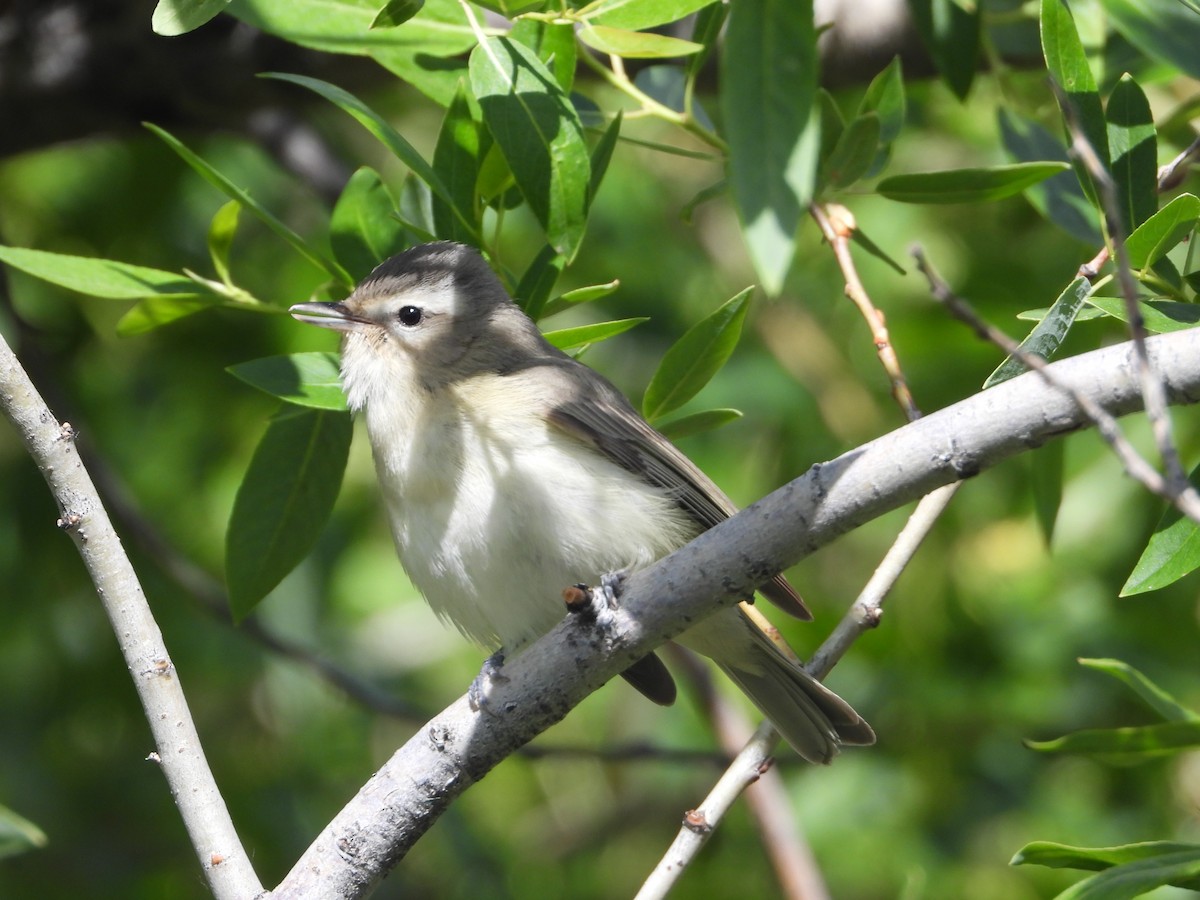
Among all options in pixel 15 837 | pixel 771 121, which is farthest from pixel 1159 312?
pixel 15 837

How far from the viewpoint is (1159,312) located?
2.56 m

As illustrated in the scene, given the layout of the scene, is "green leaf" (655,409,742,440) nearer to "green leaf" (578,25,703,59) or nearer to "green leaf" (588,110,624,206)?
"green leaf" (588,110,624,206)

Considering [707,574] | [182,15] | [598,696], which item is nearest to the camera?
[707,574]

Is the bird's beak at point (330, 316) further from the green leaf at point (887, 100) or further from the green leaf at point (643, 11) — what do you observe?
the green leaf at point (887, 100)

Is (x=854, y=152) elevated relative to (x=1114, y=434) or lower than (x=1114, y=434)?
elevated

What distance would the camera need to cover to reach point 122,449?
538cm

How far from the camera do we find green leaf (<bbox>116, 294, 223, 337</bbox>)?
10.3ft

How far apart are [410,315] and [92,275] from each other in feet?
3.58

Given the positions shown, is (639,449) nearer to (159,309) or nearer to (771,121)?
(159,309)

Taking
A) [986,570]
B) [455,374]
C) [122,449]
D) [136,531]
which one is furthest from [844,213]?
[122,449]

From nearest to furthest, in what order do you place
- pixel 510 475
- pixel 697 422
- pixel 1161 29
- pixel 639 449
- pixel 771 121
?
pixel 771 121 < pixel 1161 29 < pixel 697 422 < pixel 510 475 < pixel 639 449

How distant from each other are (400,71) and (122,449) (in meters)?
2.79

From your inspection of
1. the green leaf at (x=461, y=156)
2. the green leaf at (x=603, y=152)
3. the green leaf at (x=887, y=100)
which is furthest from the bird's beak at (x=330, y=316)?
the green leaf at (x=887, y=100)

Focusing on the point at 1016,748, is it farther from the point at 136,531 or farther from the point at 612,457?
the point at 136,531
